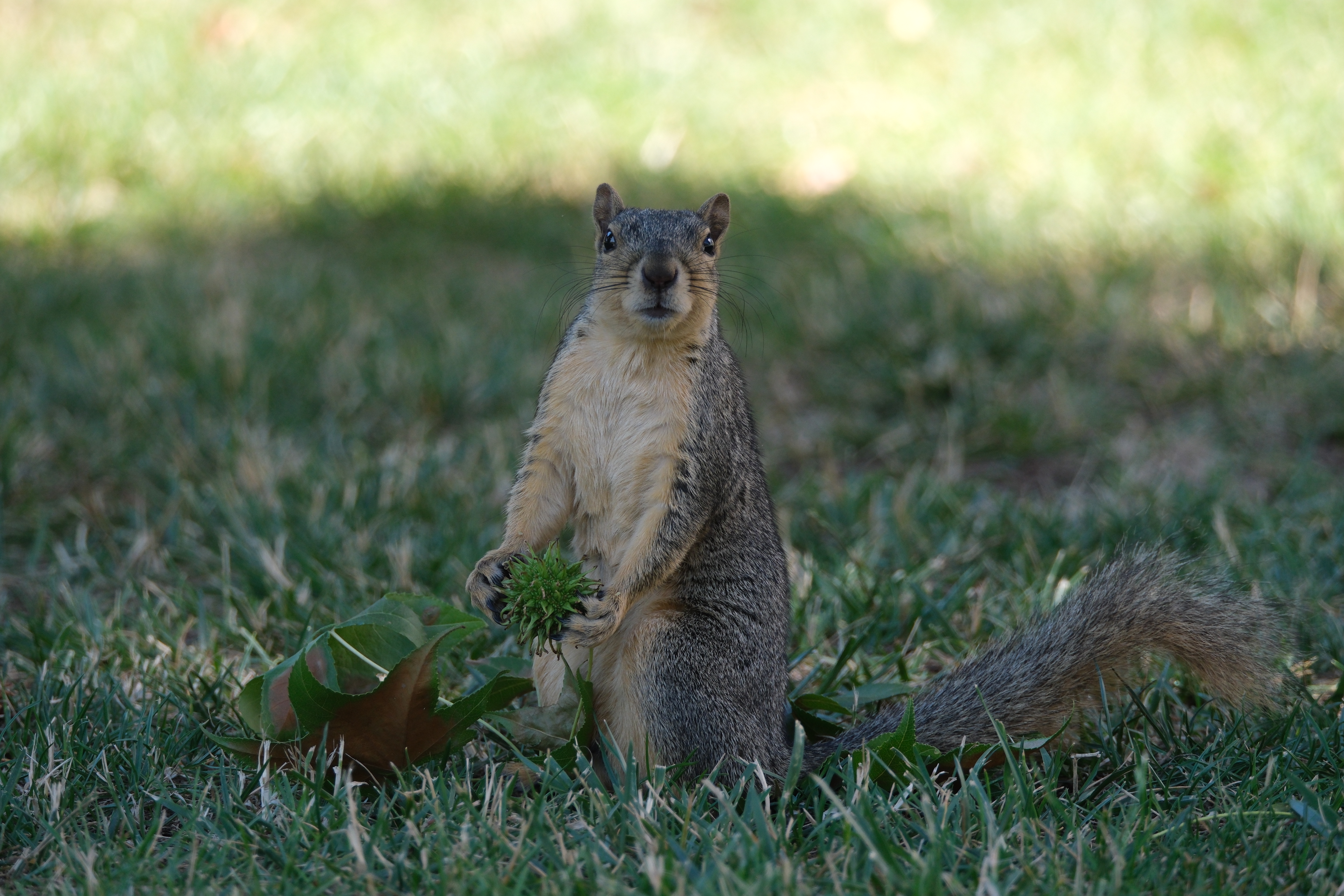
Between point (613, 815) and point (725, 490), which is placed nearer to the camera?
point (613, 815)

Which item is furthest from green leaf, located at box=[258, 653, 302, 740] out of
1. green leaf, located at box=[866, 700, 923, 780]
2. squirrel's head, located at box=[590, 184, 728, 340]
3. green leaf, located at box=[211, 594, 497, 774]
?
green leaf, located at box=[866, 700, 923, 780]

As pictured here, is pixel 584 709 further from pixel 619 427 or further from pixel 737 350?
pixel 737 350

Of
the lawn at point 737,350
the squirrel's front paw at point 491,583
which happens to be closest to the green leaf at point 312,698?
the lawn at point 737,350

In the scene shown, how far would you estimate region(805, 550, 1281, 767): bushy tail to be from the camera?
2.21 m

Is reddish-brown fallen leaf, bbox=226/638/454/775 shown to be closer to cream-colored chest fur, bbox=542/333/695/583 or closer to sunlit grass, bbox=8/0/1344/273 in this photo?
cream-colored chest fur, bbox=542/333/695/583

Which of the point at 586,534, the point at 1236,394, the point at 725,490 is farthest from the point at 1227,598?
the point at 1236,394

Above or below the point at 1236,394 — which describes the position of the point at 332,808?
below

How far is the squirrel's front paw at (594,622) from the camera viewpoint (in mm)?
2062

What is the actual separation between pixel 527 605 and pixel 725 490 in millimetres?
435

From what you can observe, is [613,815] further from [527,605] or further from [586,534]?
[586,534]

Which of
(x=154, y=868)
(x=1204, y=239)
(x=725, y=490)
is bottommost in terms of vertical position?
(x=154, y=868)

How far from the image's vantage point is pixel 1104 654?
87.8 inches

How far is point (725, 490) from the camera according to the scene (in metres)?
2.26

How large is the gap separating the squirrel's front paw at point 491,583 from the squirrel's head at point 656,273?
0.45 meters
